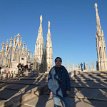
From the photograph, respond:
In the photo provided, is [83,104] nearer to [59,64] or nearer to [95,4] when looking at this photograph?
[59,64]

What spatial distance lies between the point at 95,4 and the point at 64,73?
38139 mm

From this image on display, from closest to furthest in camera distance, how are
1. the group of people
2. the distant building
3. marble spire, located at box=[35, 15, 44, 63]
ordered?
the group of people < the distant building < marble spire, located at box=[35, 15, 44, 63]

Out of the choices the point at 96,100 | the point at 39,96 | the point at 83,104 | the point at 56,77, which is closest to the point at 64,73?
the point at 56,77

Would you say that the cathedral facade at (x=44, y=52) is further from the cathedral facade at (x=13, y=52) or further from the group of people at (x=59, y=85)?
the group of people at (x=59, y=85)

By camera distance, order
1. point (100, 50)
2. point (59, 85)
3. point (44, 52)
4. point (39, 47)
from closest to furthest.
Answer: point (59, 85) → point (100, 50) → point (39, 47) → point (44, 52)

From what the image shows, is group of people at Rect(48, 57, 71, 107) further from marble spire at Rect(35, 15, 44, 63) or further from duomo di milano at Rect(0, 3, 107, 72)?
marble spire at Rect(35, 15, 44, 63)

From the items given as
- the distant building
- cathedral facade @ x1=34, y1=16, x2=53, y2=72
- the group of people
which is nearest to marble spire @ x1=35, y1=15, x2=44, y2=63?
cathedral facade @ x1=34, y1=16, x2=53, y2=72

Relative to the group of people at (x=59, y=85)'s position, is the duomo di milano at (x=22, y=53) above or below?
above

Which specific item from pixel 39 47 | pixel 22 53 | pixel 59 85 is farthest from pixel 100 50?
pixel 59 85

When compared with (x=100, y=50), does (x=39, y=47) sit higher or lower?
higher

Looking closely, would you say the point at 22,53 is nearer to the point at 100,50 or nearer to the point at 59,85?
the point at 100,50

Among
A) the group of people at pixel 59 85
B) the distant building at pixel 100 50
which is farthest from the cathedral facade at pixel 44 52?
the group of people at pixel 59 85

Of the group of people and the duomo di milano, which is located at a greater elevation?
the duomo di milano

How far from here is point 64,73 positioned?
526cm
